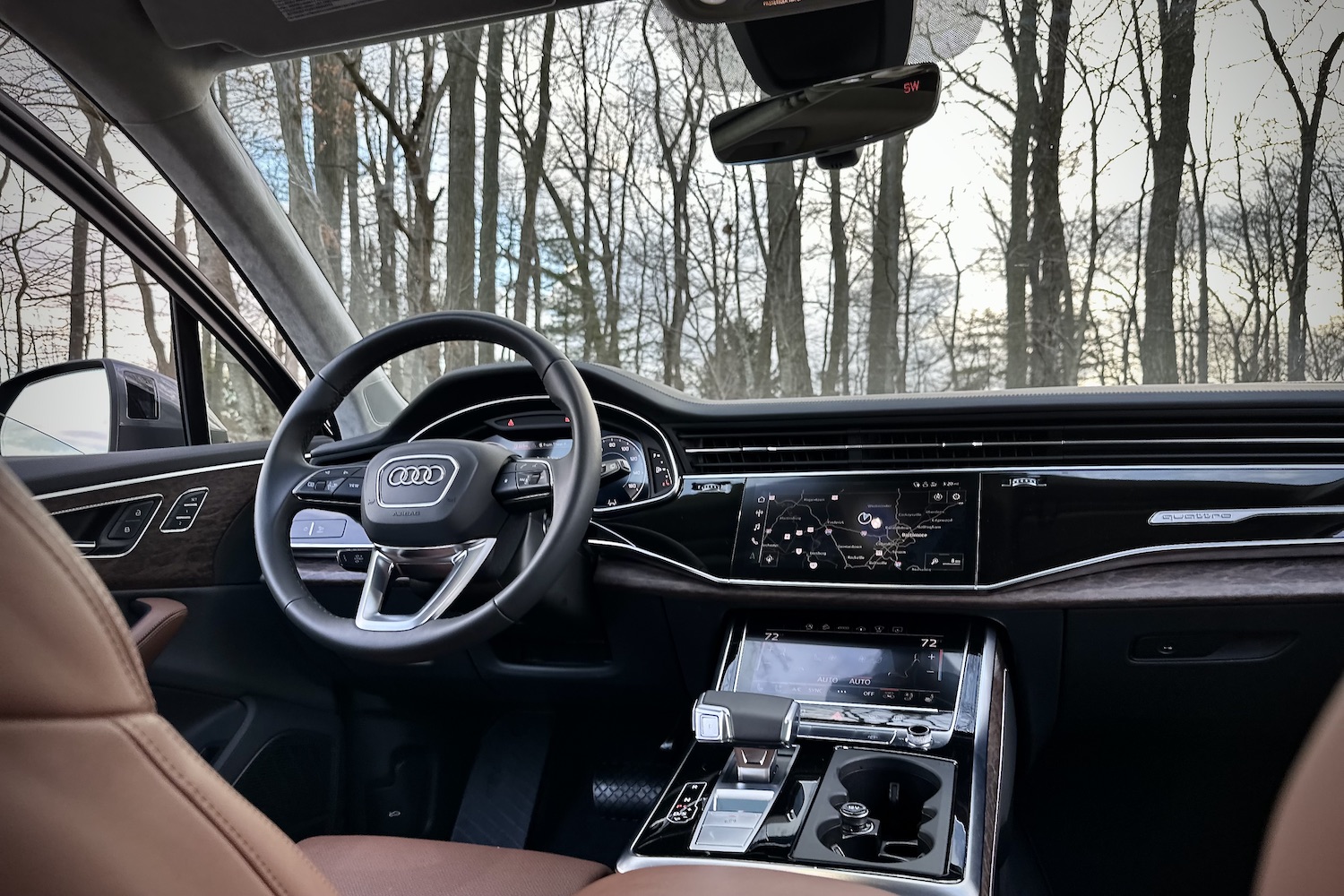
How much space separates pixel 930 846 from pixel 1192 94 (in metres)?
2.01

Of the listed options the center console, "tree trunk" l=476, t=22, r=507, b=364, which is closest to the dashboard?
the center console

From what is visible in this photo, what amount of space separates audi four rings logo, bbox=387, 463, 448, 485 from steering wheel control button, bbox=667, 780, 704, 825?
652 millimetres

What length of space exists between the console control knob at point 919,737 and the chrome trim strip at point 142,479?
1548 mm

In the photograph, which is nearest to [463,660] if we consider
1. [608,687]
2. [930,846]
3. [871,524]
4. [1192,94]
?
[608,687]

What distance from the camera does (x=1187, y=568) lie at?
69.5 inches

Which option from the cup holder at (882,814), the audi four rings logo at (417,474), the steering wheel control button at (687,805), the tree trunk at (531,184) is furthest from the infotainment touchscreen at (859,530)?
the tree trunk at (531,184)

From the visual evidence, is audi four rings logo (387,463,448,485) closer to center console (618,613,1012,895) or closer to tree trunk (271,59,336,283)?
center console (618,613,1012,895)

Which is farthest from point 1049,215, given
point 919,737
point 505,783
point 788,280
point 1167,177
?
point 505,783

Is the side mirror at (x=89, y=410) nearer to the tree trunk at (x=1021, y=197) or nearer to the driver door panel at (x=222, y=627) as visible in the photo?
the driver door panel at (x=222, y=627)

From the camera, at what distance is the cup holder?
1.35m

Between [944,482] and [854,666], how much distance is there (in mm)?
402

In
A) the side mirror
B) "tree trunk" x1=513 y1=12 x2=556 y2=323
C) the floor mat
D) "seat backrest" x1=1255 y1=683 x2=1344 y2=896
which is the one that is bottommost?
the floor mat

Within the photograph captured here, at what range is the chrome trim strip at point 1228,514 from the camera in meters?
1.71

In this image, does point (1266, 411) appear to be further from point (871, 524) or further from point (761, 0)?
point (761, 0)
